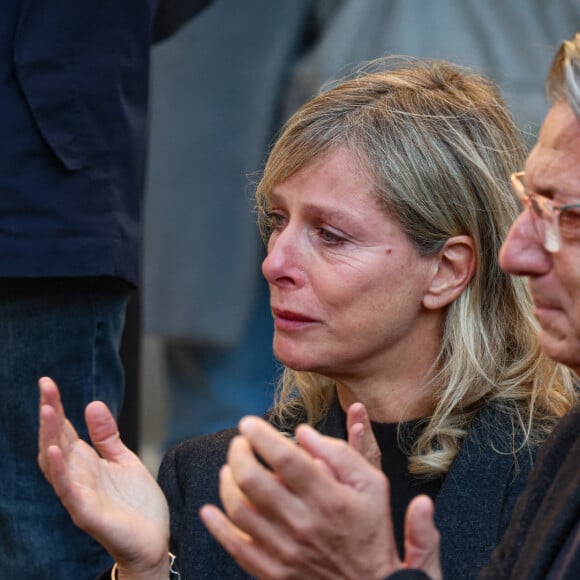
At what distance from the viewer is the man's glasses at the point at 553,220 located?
185 cm

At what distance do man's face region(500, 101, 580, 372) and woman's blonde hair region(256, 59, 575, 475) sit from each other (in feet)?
1.75

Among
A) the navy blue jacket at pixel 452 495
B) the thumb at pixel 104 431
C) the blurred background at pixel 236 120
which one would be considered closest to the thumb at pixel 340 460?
the thumb at pixel 104 431

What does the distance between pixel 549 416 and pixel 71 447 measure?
0.98m

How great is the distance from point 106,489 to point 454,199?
0.92 m

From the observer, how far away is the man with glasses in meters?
1.64

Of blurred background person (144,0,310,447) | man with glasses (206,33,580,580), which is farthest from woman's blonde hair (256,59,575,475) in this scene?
blurred background person (144,0,310,447)

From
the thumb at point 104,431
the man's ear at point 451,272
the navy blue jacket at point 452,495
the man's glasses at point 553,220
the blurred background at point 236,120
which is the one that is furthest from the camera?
the blurred background at point 236,120

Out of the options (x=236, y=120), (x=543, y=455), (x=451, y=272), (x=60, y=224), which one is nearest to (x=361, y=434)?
(x=543, y=455)

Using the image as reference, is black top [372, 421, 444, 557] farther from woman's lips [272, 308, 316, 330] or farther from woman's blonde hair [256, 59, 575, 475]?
woman's lips [272, 308, 316, 330]

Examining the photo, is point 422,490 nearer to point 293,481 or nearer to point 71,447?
point 71,447

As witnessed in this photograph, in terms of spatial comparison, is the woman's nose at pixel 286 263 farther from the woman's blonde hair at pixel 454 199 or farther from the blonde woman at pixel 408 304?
the woman's blonde hair at pixel 454 199

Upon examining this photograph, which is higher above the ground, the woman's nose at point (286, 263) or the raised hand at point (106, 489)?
the woman's nose at point (286, 263)

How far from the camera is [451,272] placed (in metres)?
2.55

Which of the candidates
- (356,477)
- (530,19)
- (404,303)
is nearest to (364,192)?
(404,303)
